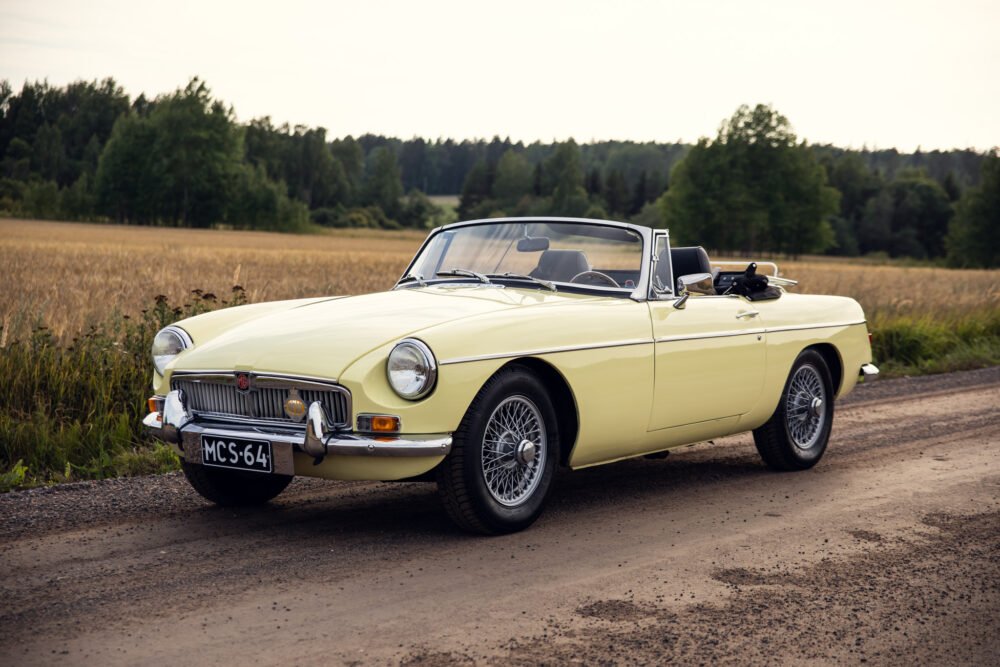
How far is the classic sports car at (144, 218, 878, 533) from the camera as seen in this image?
4656mm

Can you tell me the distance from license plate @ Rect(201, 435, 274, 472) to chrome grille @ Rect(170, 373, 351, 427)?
136 millimetres

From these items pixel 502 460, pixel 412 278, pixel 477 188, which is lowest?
pixel 502 460

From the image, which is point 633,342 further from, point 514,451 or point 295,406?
point 295,406

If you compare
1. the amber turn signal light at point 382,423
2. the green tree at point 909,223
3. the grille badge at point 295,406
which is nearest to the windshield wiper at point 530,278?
the amber turn signal light at point 382,423

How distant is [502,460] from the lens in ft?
16.3

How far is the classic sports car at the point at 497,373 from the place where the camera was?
4656mm

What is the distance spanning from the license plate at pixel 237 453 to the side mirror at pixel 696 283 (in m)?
2.53

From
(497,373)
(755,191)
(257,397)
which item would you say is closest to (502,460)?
(497,373)

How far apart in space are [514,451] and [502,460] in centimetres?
7

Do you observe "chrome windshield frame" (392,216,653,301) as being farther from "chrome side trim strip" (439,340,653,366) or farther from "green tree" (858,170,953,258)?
"green tree" (858,170,953,258)

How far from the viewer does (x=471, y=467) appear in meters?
4.75

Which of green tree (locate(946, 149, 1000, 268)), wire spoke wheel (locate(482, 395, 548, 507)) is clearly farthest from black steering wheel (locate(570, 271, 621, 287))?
green tree (locate(946, 149, 1000, 268))

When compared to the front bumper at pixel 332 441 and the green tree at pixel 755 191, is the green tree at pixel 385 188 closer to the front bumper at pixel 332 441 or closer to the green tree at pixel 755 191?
the green tree at pixel 755 191

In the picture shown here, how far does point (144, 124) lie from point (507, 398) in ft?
321
